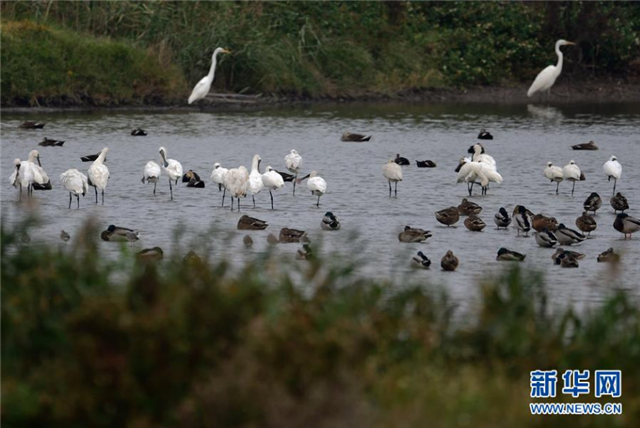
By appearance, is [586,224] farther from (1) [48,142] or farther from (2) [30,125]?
→ (2) [30,125]

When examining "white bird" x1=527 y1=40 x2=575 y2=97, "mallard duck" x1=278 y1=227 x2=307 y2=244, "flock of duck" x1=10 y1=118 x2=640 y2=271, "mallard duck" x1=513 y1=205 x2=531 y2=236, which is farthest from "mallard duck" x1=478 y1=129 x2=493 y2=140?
"mallard duck" x1=278 y1=227 x2=307 y2=244

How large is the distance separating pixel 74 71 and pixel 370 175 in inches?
487

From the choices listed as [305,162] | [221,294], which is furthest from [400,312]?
A: [305,162]

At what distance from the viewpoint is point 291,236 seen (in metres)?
14.2

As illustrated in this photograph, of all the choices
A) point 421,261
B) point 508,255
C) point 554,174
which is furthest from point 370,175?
point 421,261

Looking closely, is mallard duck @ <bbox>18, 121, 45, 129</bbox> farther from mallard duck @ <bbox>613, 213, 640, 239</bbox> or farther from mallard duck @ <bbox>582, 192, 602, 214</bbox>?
mallard duck @ <bbox>613, 213, 640, 239</bbox>

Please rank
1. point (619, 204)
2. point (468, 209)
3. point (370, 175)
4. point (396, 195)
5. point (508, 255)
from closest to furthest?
point (508, 255)
point (468, 209)
point (619, 204)
point (396, 195)
point (370, 175)

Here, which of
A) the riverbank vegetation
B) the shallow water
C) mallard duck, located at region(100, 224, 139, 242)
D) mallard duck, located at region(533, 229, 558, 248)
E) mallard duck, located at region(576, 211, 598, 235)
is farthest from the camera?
the riverbank vegetation

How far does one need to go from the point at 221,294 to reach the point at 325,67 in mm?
28238

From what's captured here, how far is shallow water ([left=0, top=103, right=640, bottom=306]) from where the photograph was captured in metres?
13.5

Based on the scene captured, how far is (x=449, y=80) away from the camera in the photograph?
118 feet

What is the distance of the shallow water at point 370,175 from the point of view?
13488mm

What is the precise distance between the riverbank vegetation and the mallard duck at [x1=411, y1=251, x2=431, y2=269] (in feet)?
63.5

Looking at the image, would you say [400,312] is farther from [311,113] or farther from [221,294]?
[311,113]
